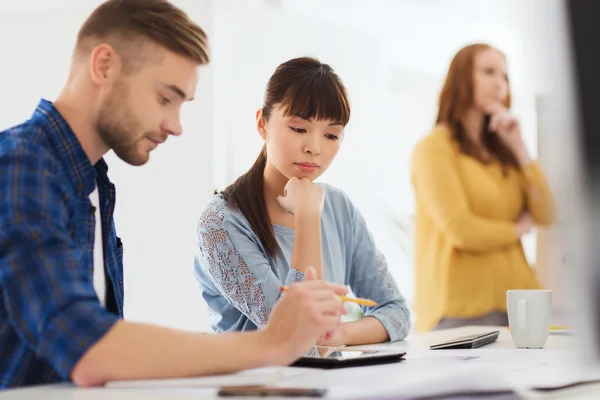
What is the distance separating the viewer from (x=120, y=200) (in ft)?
12.8

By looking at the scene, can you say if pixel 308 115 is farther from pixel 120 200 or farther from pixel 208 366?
pixel 120 200

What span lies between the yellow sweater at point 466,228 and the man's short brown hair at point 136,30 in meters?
1.31

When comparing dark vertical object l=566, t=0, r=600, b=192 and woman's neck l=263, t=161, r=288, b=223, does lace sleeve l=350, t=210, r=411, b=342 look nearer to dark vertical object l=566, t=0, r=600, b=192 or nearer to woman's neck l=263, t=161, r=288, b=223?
woman's neck l=263, t=161, r=288, b=223

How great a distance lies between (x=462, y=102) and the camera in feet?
7.94

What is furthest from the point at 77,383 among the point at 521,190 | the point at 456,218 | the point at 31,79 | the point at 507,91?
the point at 31,79

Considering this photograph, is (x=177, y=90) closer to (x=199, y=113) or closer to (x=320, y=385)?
(x=320, y=385)

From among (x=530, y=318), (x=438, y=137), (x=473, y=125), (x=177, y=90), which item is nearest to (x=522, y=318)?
(x=530, y=318)

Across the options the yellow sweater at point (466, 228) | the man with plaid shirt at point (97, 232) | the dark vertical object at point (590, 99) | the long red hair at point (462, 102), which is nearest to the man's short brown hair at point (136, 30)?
the man with plaid shirt at point (97, 232)

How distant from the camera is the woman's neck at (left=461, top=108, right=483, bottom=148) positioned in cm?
241

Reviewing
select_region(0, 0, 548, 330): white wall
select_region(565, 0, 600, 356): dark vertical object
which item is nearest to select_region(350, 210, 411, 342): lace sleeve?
select_region(565, 0, 600, 356): dark vertical object

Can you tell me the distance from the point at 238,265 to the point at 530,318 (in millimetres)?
580

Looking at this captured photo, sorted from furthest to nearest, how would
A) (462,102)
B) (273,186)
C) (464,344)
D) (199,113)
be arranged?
(199,113), (462,102), (273,186), (464,344)

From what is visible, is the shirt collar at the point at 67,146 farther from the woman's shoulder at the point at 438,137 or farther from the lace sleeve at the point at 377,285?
the woman's shoulder at the point at 438,137

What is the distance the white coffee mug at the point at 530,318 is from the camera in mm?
1378
